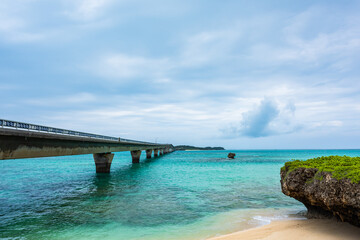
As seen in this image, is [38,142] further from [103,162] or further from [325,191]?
[325,191]

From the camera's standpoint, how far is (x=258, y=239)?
28.4ft

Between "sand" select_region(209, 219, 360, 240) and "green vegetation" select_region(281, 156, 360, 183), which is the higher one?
"green vegetation" select_region(281, 156, 360, 183)

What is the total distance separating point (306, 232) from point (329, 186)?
194cm

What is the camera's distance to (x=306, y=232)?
8922 millimetres

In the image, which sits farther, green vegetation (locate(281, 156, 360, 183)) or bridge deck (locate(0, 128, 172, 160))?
bridge deck (locate(0, 128, 172, 160))

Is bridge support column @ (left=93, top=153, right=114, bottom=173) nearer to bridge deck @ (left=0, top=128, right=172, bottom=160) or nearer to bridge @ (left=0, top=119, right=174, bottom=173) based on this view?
bridge @ (left=0, top=119, right=174, bottom=173)

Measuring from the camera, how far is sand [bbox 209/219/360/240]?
841 cm

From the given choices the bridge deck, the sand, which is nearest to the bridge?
the bridge deck

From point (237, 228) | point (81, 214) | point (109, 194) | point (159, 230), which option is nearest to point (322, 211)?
point (237, 228)

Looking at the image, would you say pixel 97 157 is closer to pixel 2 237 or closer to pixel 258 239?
pixel 2 237

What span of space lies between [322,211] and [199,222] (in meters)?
5.70

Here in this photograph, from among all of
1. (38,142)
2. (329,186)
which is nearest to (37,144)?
(38,142)

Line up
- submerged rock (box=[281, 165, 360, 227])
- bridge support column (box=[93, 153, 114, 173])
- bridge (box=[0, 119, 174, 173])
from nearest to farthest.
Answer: submerged rock (box=[281, 165, 360, 227]) < bridge (box=[0, 119, 174, 173]) < bridge support column (box=[93, 153, 114, 173])

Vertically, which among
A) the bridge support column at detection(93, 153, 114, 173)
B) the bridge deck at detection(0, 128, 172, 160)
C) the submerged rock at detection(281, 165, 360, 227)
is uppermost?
the bridge deck at detection(0, 128, 172, 160)
